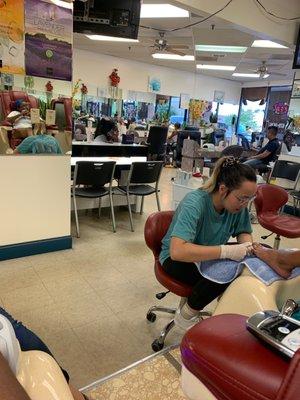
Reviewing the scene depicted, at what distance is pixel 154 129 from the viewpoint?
22.7 ft

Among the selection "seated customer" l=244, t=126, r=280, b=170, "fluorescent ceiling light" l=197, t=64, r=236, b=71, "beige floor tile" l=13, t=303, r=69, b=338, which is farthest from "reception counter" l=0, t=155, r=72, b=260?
"fluorescent ceiling light" l=197, t=64, r=236, b=71

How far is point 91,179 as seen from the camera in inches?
133

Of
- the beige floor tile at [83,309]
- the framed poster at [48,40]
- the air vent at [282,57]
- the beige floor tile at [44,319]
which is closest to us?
the beige floor tile at [44,319]

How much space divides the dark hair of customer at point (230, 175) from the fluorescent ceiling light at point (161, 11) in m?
3.19

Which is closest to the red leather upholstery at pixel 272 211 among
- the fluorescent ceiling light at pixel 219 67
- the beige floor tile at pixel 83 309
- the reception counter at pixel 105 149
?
the beige floor tile at pixel 83 309

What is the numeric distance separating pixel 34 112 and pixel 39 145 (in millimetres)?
272

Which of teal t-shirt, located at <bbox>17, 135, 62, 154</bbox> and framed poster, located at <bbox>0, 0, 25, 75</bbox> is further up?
framed poster, located at <bbox>0, 0, 25, 75</bbox>

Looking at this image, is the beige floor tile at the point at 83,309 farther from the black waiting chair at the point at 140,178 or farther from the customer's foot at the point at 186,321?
the black waiting chair at the point at 140,178

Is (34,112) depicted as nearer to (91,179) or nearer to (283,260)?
(91,179)

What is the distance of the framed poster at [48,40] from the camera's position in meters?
2.44

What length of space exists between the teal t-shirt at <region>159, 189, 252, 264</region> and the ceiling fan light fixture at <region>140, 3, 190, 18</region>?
3.29 meters

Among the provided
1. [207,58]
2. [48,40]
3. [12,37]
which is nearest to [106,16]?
[48,40]

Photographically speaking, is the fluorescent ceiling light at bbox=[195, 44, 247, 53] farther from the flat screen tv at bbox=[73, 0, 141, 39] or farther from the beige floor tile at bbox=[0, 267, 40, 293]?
the beige floor tile at bbox=[0, 267, 40, 293]

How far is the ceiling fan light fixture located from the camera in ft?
13.0
